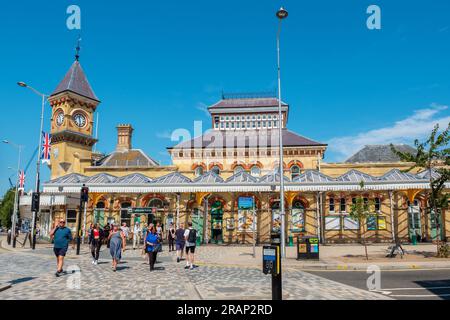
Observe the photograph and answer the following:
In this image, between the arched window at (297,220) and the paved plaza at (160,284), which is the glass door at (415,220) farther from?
the paved plaza at (160,284)

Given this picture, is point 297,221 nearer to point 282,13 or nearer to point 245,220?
point 245,220

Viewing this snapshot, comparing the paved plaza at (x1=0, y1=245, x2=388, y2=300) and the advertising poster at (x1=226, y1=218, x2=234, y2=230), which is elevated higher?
the advertising poster at (x1=226, y1=218, x2=234, y2=230)

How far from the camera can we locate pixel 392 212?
23.2m

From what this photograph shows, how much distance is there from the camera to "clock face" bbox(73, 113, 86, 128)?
35.4 meters

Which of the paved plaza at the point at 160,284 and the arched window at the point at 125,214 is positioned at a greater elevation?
the arched window at the point at 125,214

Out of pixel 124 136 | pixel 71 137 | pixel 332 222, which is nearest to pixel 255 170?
pixel 332 222

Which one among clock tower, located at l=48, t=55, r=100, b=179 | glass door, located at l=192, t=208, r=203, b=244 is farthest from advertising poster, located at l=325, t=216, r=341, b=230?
clock tower, located at l=48, t=55, r=100, b=179

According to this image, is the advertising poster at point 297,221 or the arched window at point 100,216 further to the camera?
the arched window at point 100,216

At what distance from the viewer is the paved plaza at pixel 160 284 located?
7.80m

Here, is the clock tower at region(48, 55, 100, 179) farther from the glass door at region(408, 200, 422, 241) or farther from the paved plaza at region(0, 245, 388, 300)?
the glass door at region(408, 200, 422, 241)

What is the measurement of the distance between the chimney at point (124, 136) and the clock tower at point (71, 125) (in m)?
4.94

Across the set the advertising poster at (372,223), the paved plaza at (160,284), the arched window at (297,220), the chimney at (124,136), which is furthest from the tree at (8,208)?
the advertising poster at (372,223)
